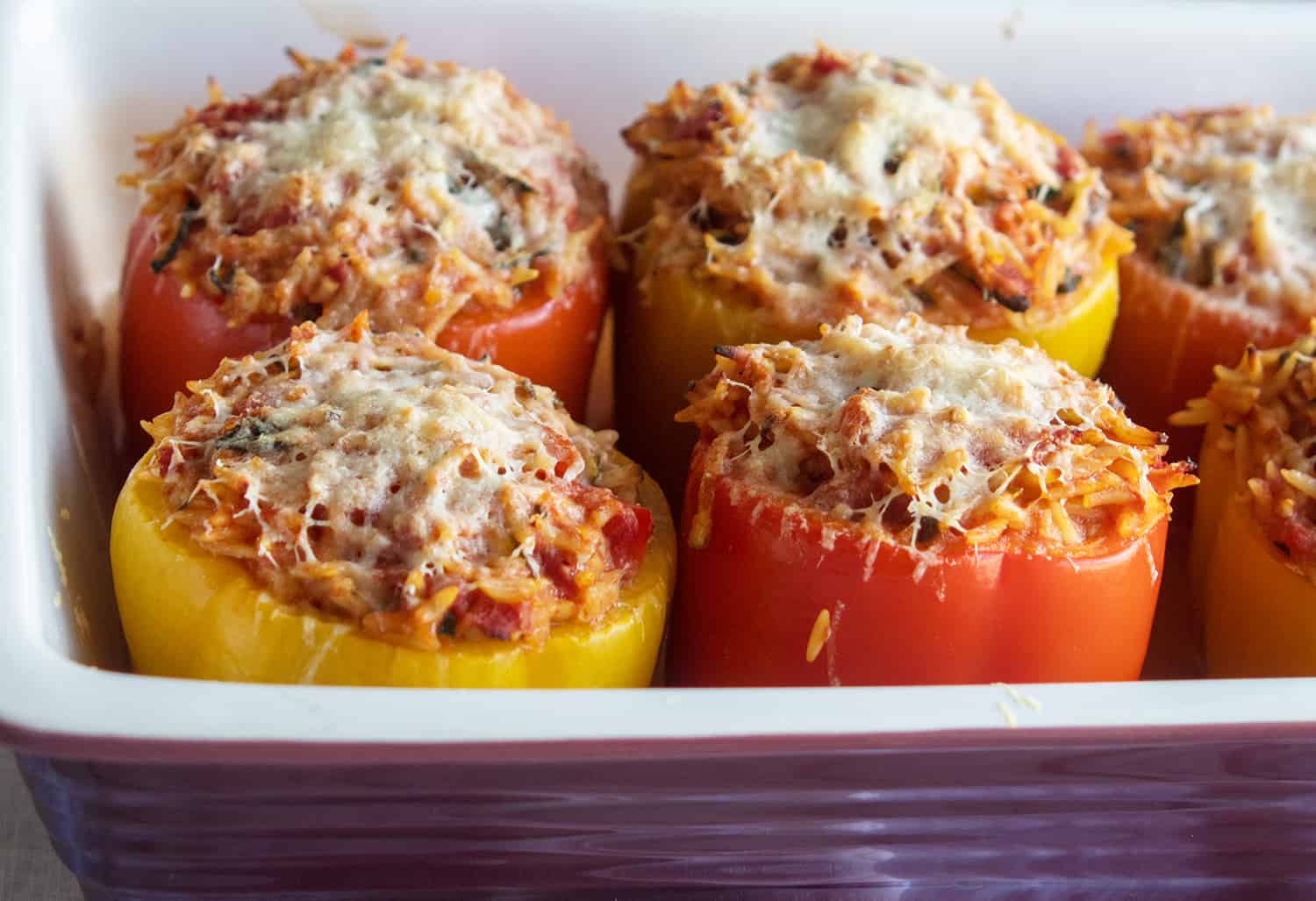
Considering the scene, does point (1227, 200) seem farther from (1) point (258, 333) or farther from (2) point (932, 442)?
(1) point (258, 333)

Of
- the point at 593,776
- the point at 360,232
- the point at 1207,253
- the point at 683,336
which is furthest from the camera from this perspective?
the point at 1207,253

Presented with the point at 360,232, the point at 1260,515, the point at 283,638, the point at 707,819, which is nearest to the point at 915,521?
the point at 707,819

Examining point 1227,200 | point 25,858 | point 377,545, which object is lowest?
point 25,858

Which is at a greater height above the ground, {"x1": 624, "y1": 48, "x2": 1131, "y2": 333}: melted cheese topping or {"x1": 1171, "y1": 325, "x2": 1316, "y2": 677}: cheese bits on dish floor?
{"x1": 624, "y1": 48, "x2": 1131, "y2": 333}: melted cheese topping

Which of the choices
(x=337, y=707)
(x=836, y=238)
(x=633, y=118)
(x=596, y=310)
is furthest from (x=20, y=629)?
(x=633, y=118)

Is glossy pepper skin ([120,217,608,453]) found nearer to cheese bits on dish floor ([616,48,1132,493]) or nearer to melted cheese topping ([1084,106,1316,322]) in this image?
cheese bits on dish floor ([616,48,1132,493])

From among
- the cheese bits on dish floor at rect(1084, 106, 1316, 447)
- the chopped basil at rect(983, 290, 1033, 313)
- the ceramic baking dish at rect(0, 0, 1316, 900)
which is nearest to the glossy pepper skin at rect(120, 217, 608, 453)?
the ceramic baking dish at rect(0, 0, 1316, 900)

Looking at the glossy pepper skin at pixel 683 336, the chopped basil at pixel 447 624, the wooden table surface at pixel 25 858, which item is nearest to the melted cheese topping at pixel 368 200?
the glossy pepper skin at pixel 683 336

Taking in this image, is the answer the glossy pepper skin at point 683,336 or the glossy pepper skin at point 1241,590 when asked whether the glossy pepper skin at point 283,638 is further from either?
the glossy pepper skin at point 1241,590
